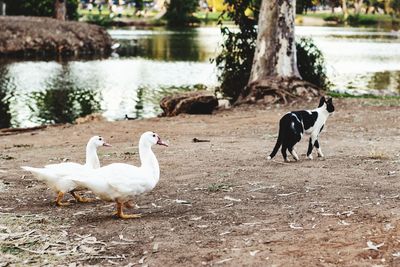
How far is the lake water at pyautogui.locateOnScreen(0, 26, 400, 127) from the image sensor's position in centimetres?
2062

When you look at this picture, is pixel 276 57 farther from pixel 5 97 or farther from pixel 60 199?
pixel 60 199

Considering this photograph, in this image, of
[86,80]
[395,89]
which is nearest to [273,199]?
[395,89]

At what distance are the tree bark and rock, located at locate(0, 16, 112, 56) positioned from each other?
23.7 m

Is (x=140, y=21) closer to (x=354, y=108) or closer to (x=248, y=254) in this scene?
(x=354, y=108)

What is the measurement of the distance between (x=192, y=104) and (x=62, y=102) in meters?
5.97

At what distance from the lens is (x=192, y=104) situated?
1770 cm

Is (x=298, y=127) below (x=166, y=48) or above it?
above

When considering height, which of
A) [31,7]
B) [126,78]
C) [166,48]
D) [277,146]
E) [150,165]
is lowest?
[166,48]

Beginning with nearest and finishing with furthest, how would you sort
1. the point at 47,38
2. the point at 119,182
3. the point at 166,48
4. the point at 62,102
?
the point at 119,182, the point at 62,102, the point at 47,38, the point at 166,48

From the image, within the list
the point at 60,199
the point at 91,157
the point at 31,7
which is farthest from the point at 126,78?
the point at 31,7

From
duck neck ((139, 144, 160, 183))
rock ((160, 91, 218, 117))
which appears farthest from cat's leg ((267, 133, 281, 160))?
rock ((160, 91, 218, 117))

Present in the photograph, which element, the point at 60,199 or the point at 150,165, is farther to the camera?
the point at 60,199

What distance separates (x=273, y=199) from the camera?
7.43m

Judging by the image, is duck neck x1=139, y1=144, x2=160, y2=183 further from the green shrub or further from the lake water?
the green shrub
